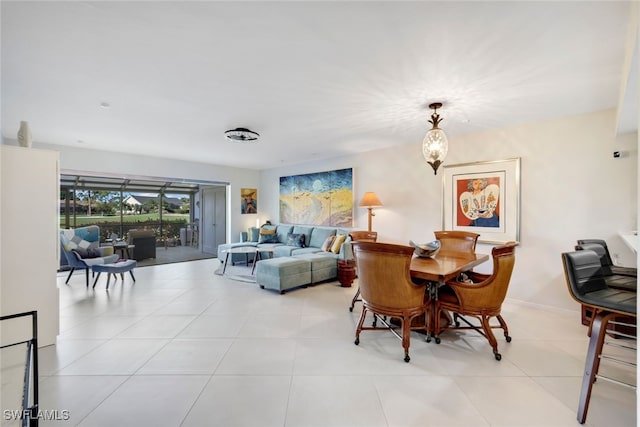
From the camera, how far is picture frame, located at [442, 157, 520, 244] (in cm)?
378

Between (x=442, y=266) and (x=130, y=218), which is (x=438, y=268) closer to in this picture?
(x=442, y=266)

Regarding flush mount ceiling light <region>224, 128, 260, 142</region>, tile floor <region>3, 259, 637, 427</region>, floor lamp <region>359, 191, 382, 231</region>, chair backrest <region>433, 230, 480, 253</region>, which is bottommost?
tile floor <region>3, 259, 637, 427</region>

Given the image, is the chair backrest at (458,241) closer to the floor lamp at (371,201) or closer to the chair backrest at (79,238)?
the floor lamp at (371,201)

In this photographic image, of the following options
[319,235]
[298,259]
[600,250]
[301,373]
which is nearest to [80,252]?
[298,259]

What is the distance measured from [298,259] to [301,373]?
8.44ft

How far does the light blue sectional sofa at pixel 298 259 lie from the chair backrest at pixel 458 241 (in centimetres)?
143

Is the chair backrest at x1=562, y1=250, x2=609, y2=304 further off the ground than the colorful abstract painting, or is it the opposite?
the colorful abstract painting

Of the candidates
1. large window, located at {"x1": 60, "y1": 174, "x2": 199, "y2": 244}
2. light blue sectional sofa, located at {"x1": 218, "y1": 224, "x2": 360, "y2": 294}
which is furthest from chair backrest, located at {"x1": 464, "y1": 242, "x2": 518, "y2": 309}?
large window, located at {"x1": 60, "y1": 174, "x2": 199, "y2": 244}

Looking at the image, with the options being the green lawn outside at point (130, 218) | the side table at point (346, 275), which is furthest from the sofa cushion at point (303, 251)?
the green lawn outside at point (130, 218)

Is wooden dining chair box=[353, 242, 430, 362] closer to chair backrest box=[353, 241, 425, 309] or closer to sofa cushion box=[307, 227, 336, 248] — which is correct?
chair backrest box=[353, 241, 425, 309]

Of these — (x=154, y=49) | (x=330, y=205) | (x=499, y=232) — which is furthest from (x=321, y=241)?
(x=154, y=49)

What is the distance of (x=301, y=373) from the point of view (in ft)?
7.03

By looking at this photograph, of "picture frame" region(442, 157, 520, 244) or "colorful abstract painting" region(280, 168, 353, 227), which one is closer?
"picture frame" region(442, 157, 520, 244)

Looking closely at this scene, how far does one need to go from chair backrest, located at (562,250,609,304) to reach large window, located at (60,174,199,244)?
905 cm
